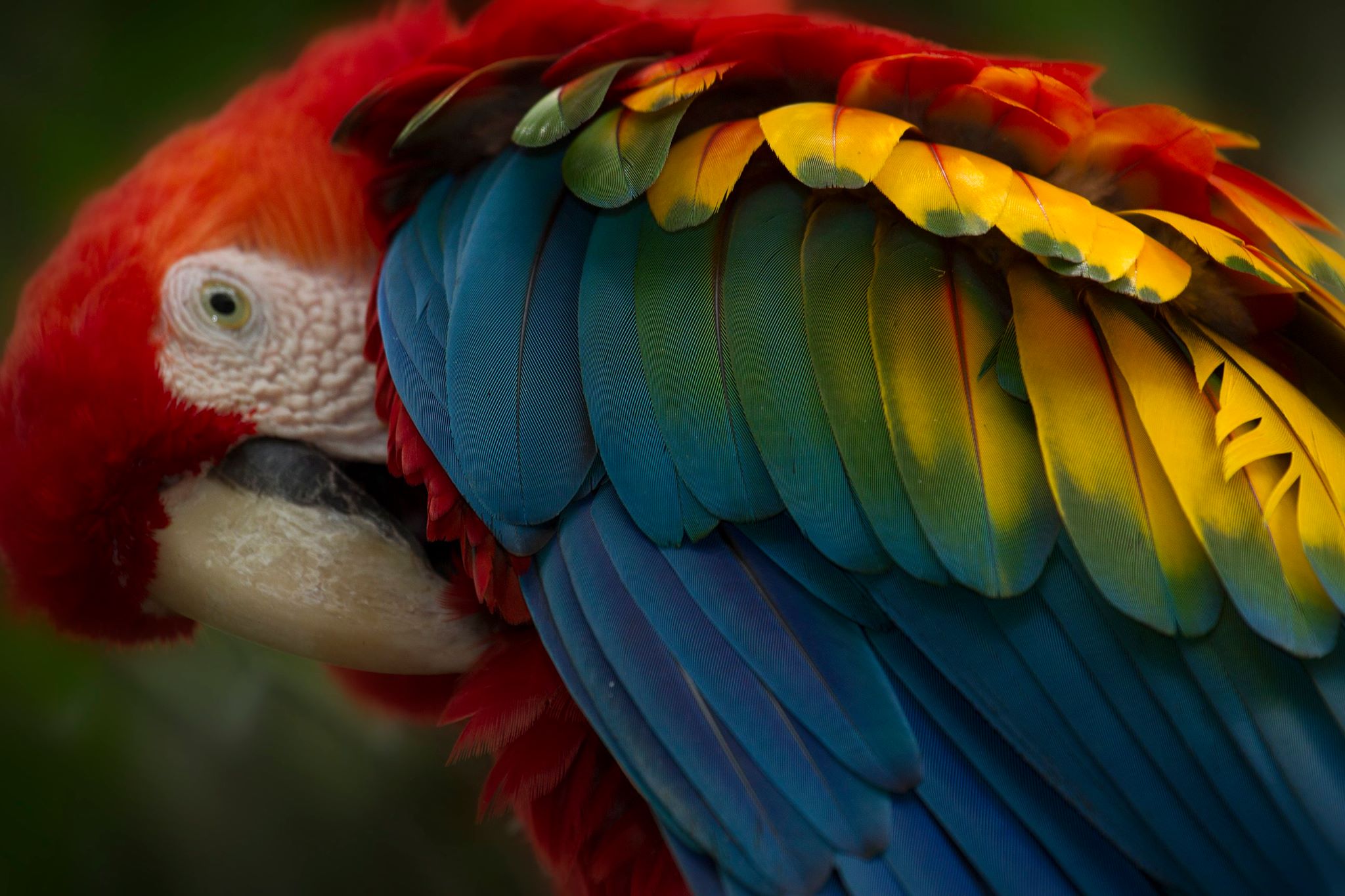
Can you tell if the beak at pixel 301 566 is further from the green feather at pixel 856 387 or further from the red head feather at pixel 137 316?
the green feather at pixel 856 387

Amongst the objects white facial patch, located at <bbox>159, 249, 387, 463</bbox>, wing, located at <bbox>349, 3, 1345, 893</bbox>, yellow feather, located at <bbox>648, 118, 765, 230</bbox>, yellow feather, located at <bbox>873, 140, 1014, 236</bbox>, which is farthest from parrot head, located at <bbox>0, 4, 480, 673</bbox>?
yellow feather, located at <bbox>873, 140, 1014, 236</bbox>

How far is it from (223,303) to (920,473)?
394 mm

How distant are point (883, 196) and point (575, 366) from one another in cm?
16

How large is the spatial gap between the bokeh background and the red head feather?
0.23 metres

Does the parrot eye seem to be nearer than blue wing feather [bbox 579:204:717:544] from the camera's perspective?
No

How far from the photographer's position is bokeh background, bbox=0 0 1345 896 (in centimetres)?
88

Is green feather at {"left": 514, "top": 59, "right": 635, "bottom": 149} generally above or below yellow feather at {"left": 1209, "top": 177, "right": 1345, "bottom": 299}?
above

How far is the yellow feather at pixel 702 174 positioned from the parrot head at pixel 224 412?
0.70 ft

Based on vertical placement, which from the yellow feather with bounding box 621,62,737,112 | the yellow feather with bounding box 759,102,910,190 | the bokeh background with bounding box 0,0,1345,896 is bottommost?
the bokeh background with bounding box 0,0,1345,896

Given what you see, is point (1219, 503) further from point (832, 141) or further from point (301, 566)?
point (301, 566)

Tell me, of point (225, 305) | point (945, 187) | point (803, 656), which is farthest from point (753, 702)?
point (225, 305)

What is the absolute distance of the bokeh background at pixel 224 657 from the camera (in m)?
0.88

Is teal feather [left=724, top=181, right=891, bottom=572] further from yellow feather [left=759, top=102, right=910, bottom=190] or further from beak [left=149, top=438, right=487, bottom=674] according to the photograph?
beak [left=149, top=438, right=487, bottom=674]

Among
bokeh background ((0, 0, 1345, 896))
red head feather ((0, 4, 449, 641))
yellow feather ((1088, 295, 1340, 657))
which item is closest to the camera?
yellow feather ((1088, 295, 1340, 657))
